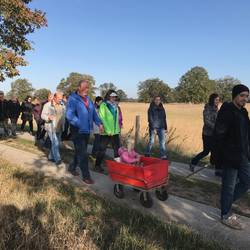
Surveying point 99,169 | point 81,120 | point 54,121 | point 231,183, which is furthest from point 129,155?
Result: point 54,121

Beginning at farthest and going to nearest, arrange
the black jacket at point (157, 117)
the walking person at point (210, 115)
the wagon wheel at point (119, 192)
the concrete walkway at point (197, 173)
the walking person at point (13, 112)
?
the walking person at point (13, 112), the black jacket at point (157, 117), the walking person at point (210, 115), the concrete walkway at point (197, 173), the wagon wheel at point (119, 192)

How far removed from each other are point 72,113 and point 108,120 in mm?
1021

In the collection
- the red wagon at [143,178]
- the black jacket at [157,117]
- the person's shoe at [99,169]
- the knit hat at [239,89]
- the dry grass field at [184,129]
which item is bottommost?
the dry grass field at [184,129]

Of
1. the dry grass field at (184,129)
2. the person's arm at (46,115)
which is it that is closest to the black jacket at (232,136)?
the person's arm at (46,115)

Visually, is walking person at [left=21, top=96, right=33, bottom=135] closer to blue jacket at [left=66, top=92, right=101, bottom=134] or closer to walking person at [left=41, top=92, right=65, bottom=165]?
walking person at [left=41, top=92, right=65, bottom=165]

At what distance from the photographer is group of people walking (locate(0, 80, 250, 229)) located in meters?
5.66

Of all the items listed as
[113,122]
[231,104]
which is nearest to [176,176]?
[113,122]

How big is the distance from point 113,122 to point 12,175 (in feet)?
8.21

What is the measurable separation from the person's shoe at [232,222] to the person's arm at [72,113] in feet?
12.0

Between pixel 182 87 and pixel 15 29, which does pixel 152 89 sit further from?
pixel 15 29

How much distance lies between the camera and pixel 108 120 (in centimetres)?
887

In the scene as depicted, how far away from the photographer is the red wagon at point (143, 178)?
6.43 m

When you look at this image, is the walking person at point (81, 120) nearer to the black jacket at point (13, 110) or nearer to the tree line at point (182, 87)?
the black jacket at point (13, 110)

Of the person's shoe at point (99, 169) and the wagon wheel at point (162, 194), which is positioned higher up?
the wagon wheel at point (162, 194)
